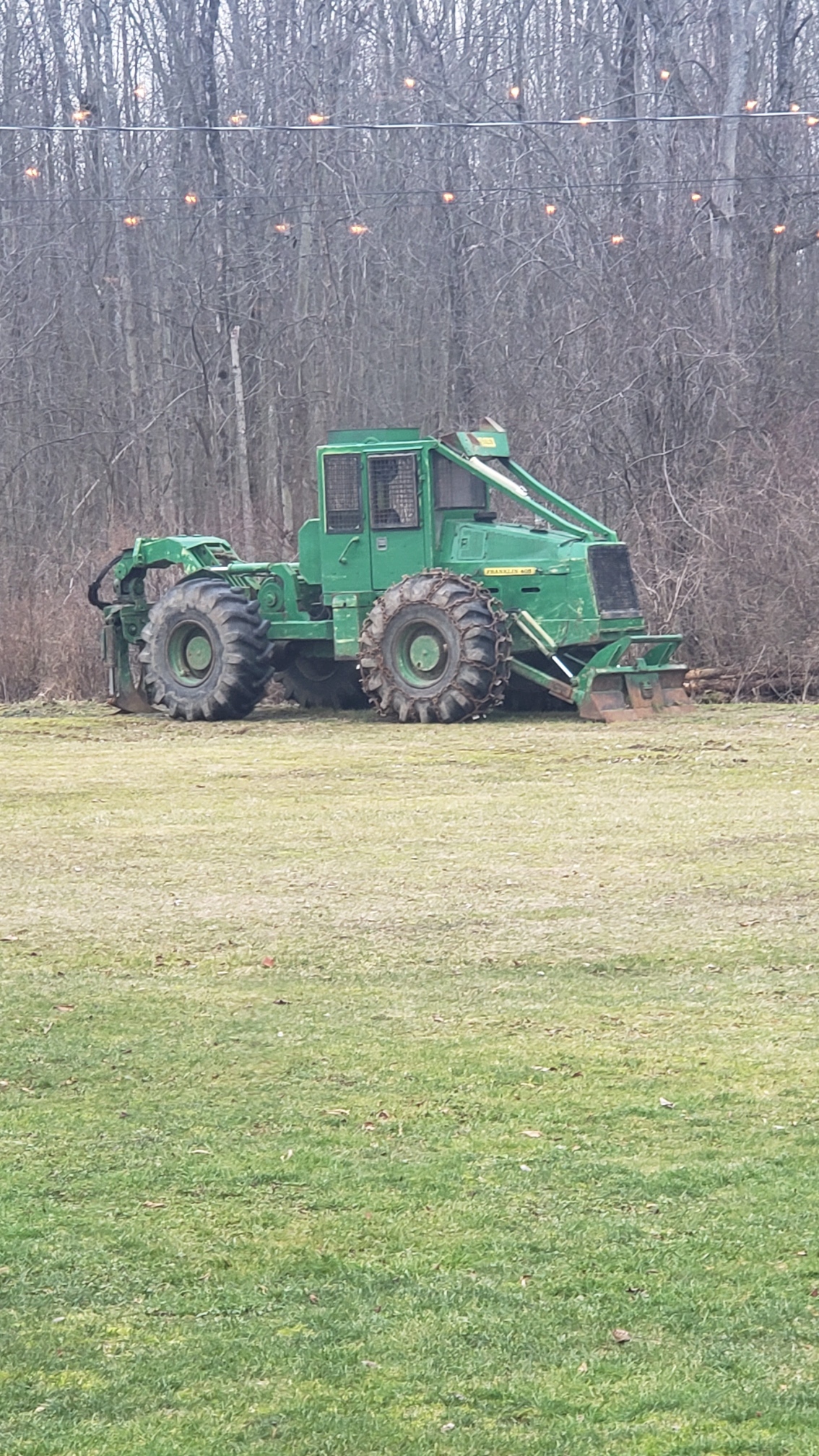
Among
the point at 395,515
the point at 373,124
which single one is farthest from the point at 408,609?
the point at 373,124

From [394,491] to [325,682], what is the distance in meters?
2.63

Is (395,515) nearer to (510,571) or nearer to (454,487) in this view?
(454,487)

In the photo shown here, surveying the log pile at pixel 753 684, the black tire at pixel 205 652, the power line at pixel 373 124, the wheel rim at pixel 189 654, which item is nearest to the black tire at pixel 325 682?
the black tire at pixel 205 652

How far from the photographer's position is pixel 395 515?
2028 centimetres

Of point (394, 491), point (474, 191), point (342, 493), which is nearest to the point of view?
point (394, 491)

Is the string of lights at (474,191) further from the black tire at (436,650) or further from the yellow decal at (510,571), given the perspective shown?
the black tire at (436,650)

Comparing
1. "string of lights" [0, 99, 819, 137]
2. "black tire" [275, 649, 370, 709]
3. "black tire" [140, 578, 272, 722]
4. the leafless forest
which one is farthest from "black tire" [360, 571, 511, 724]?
"string of lights" [0, 99, 819, 137]

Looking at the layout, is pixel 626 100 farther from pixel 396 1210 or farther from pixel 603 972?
pixel 396 1210

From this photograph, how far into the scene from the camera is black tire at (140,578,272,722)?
67.0ft

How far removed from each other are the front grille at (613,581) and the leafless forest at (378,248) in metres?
7.10

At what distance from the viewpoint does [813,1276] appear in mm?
4844

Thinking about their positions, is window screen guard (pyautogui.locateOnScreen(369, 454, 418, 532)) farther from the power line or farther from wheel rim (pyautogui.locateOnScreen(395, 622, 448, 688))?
Result: the power line

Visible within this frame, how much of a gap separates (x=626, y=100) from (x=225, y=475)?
9.25 m

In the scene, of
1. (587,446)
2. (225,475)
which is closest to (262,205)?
(225,475)
